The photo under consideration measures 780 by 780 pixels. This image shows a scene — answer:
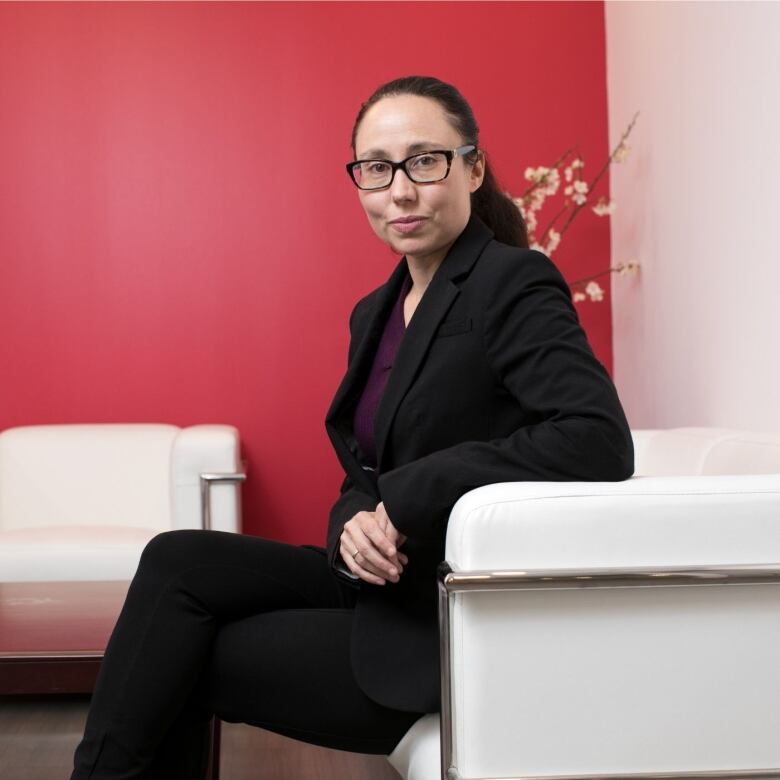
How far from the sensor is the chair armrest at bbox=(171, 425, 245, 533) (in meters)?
4.36

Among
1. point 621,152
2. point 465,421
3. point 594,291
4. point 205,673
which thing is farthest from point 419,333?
point 594,291

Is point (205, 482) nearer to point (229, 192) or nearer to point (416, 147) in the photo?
point (229, 192)

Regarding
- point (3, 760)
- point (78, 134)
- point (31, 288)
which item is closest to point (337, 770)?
point (3, 760)

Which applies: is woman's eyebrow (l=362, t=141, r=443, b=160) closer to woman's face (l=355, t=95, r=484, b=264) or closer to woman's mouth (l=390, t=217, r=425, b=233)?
woman's face (l=355, t=95, r=484, b=264)

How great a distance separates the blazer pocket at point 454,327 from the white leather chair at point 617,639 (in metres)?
0.34

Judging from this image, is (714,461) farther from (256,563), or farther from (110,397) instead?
(110,397)

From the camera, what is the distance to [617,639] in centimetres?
155

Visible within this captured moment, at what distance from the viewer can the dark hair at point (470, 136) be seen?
198 centimetres

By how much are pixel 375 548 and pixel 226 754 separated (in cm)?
160

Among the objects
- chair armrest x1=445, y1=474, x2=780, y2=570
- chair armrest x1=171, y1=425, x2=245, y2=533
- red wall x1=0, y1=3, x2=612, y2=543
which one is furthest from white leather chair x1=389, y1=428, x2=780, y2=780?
red wall x1=0, y1=3, x2=612, y2=543

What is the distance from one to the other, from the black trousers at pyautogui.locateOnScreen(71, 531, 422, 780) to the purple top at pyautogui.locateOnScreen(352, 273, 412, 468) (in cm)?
33

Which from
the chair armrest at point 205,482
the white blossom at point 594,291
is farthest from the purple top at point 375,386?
the white blossom at point 594,291

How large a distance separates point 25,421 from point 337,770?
275 cm

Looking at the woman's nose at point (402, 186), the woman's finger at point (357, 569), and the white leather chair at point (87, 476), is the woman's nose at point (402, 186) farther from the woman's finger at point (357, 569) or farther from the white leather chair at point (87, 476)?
the white leather chair at point (87, 476)
